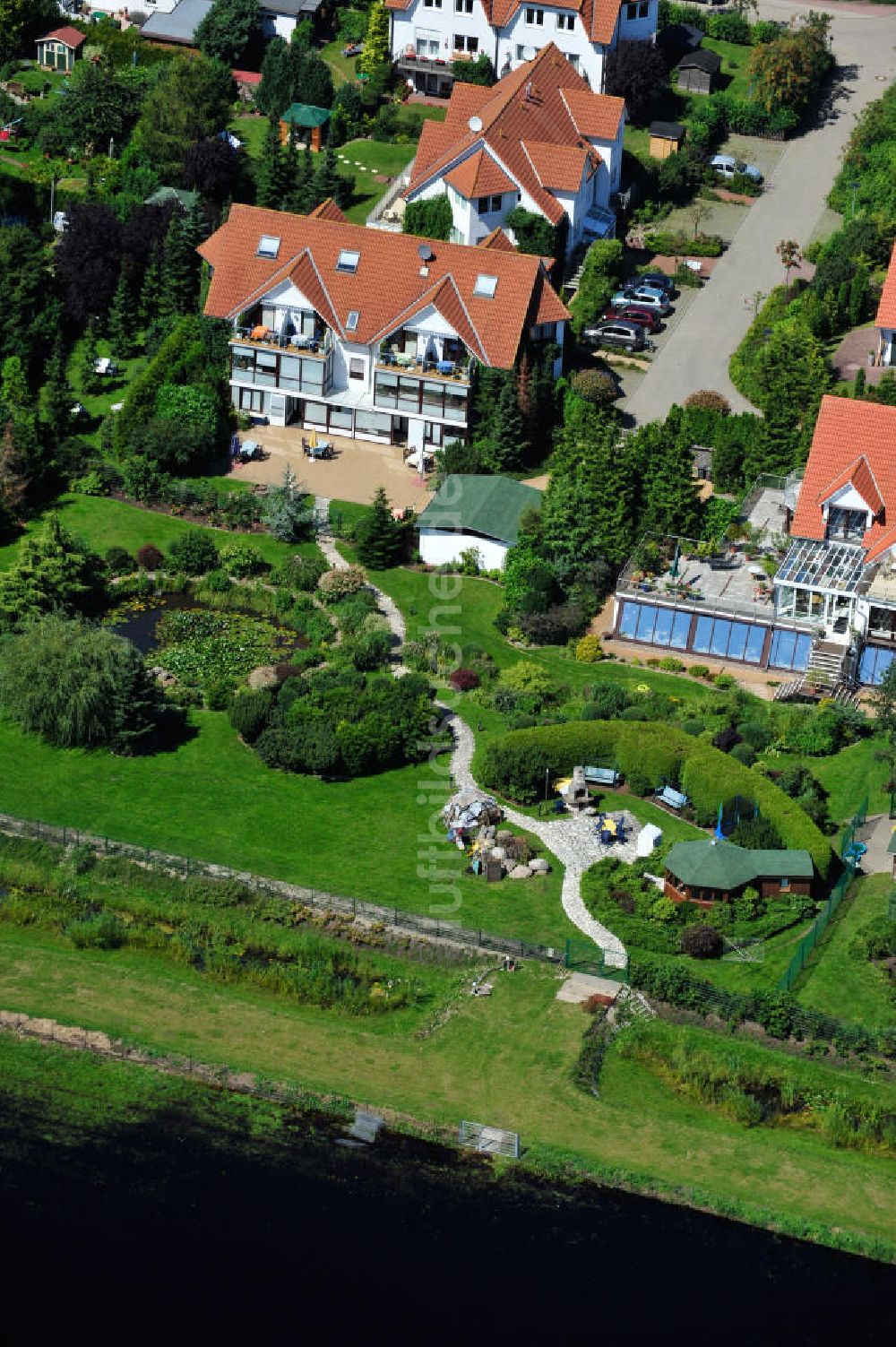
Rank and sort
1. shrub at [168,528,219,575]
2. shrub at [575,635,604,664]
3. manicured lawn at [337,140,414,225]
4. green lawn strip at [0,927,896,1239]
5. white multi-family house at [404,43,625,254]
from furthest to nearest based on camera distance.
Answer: manicured lawn at [337,140,414,225]
white multi-family house at [404,43,625,254]
shrub at [168,528,219,575]
shrub at [575,635,604,664]
green lawn strip at [0,927,896,1239]

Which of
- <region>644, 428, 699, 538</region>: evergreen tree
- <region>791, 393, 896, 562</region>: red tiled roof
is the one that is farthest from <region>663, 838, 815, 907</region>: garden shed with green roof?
<region>644, 428, 699, 538</region>: evergreen tree

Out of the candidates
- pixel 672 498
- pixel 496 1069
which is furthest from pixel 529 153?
pixel 496 1069

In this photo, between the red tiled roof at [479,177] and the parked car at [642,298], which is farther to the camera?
the parked car at [642,298]

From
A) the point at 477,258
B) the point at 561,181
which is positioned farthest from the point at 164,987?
the point at 561,181

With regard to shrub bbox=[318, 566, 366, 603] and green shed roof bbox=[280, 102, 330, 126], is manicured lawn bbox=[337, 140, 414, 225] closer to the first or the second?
green shed roof bbox=[280, 102, 330, 126]

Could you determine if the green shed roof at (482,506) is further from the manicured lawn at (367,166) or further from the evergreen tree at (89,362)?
the manicured lawn at (367,166)

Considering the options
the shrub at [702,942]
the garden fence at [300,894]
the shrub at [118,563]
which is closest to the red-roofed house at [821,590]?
the shrub at [702,942]

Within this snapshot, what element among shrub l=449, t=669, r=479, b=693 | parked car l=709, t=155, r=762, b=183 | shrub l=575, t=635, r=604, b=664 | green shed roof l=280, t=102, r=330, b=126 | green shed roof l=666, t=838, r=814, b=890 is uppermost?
green shed roof l=280, t=102, r=330, b=126
